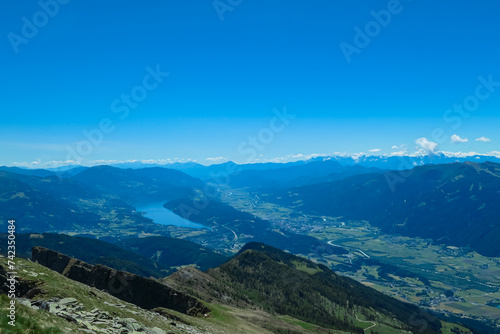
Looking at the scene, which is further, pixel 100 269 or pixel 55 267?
pixel 55 267

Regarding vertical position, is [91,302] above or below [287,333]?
above

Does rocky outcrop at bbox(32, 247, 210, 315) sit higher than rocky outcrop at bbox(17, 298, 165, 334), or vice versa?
rocky outcrop at bbox(17, 298, 165, 334)

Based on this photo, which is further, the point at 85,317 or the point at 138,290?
the point at 138,290

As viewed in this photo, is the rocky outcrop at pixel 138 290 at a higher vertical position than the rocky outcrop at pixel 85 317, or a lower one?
lower

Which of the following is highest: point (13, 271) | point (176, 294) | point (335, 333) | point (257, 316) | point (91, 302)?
point (13, 271)

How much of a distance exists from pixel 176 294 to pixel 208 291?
9259 cm

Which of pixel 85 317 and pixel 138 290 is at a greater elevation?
Answer: pixel 85 317

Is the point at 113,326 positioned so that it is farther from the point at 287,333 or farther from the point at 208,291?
the point at 208,291

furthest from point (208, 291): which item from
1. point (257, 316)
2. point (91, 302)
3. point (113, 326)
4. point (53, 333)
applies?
point (53, 333)

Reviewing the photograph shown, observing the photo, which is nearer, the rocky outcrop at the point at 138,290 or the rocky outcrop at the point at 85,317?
the rocky outcrop at the point at 85,317

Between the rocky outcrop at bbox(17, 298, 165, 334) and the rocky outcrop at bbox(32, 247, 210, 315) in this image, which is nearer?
the rocky outcrop at bbox(17, 298, 165, 334)

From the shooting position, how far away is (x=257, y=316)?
484 ft

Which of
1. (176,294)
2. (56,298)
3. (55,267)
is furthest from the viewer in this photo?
(55,267)

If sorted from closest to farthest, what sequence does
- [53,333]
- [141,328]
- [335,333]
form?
1. [53,333]
2. [141,328]
3. [335,333]
